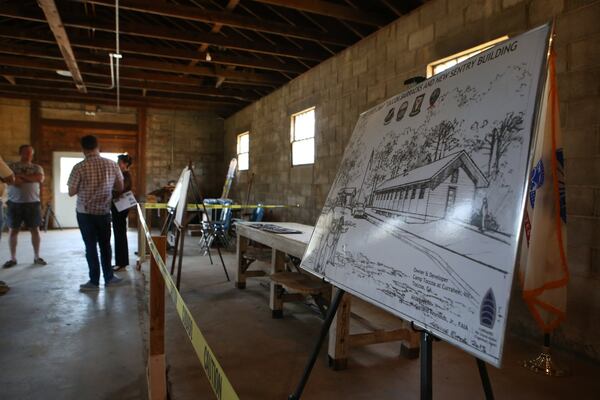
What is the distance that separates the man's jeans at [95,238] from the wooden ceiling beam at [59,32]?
2229 millimetres

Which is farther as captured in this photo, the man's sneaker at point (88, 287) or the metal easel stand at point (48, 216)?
the metal easel stand at point (48, 216)

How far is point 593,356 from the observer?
2600 millimetres

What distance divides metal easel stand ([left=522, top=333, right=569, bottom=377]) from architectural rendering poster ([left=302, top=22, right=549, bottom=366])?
1.61 m

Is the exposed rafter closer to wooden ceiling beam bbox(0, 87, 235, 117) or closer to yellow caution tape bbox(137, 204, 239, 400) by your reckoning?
wooden ceiling beam bbox(0, 87, 235, 117)

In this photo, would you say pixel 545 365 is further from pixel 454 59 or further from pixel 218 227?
pixel 218 227

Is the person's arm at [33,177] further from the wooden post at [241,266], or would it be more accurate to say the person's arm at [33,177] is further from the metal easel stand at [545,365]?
the metal easel stand at [545,365]

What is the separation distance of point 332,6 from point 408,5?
2.70 feet

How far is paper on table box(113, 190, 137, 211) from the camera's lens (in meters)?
4.62

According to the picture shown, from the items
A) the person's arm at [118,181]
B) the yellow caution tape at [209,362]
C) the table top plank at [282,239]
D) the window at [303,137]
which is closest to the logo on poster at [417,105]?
the yellow caution tape at [209,362]

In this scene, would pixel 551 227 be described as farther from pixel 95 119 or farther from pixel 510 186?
pixel 95 119

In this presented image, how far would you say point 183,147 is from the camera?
10703mm

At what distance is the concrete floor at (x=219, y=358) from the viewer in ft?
7.12

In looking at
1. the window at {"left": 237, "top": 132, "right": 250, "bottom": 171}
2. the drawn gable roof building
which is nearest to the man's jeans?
the drawn gable roof building

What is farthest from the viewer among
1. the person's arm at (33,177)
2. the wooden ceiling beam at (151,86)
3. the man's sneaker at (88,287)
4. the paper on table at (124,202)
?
the wooden ceiling beam at (151,86)
